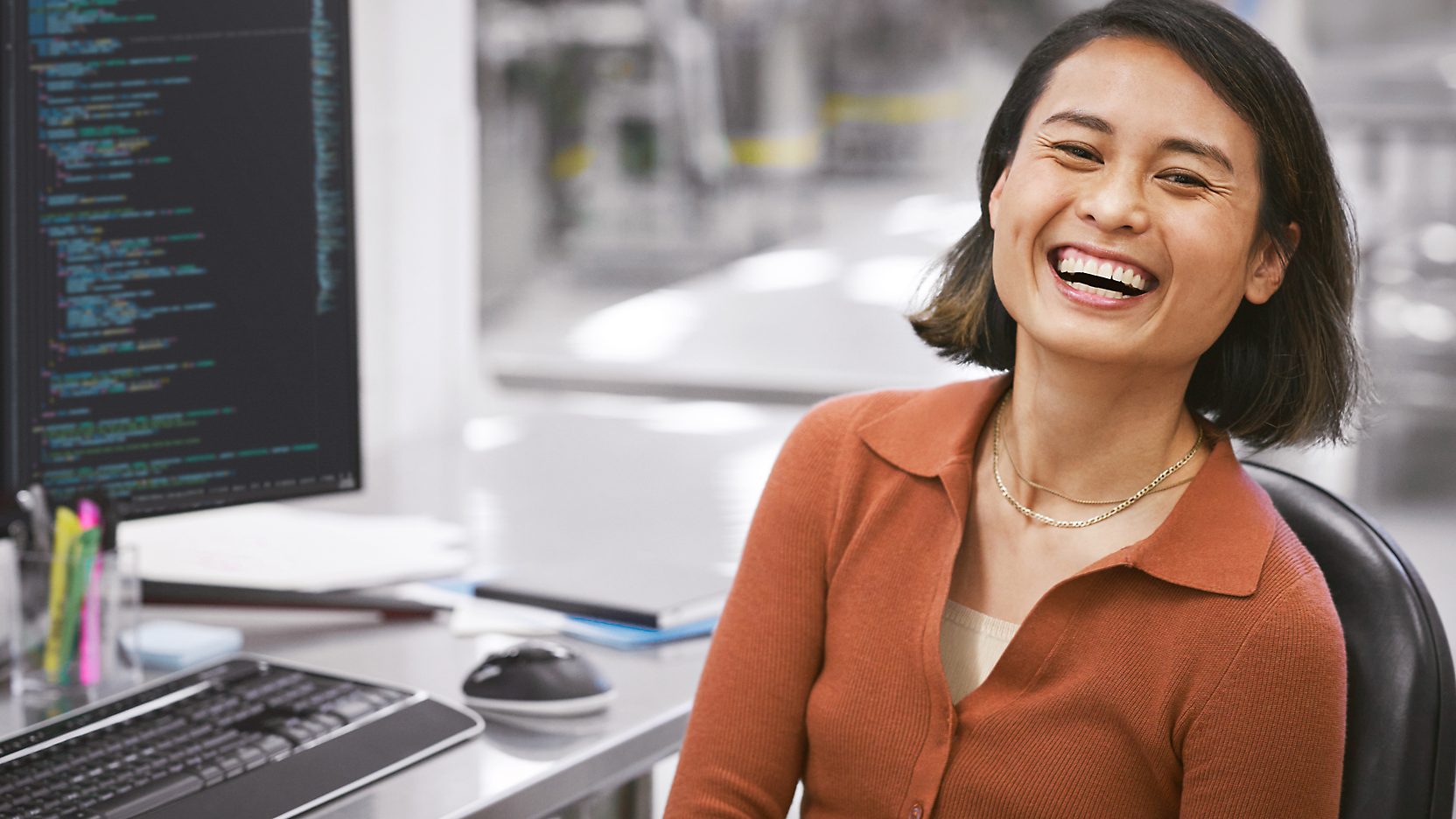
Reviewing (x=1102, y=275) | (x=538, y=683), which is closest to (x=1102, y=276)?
(x=1102, y=275)

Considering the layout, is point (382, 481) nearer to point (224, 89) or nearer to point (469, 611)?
point (469, 611)

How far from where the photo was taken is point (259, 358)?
130cm

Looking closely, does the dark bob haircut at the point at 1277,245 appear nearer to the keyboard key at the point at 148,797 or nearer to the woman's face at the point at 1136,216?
the woman's face at the point at 1136,216

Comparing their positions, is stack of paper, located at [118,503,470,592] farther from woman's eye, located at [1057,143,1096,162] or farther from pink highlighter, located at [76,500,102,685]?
woman's eye, located at [1057,143,1096,162]

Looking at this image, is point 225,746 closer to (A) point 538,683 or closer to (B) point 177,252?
(A) point 538,683

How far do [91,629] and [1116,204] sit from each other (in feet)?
2.74

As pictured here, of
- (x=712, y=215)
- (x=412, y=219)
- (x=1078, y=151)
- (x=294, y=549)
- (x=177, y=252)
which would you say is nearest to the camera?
(x=1078, y=151)

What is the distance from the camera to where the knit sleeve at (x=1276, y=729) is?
0.94m

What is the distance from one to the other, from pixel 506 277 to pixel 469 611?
13.2 ft

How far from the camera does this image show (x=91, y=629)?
116 centimetres

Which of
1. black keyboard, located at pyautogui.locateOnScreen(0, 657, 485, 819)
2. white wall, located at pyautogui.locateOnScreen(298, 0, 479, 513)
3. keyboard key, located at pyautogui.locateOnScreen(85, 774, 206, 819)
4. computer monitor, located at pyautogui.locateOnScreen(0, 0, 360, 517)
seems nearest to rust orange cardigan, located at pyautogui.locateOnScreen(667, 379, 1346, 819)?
black keyboard, located at pyautogui.locateOnScreen(0, 657, 485, 819)

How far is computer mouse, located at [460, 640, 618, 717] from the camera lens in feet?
3.72

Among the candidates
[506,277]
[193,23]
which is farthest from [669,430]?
[506,277]

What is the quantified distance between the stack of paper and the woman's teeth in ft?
2.57
